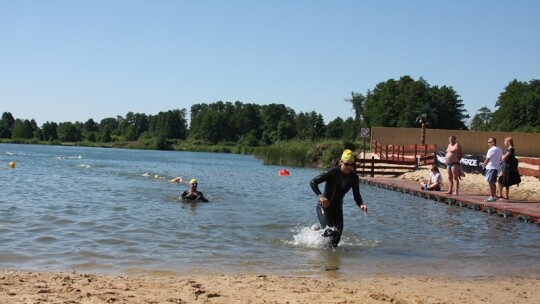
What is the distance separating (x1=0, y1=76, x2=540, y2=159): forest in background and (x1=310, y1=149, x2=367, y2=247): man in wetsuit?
41.6 m

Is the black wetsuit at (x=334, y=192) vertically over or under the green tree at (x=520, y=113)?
under

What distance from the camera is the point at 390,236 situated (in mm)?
12148

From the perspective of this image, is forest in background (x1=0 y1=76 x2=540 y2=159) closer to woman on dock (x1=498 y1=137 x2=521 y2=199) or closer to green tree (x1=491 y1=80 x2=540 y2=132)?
green tree (x1=491 y1=80 x2=540 y2=132)

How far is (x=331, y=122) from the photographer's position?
14688cm

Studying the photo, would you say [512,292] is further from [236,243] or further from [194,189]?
[194,189]

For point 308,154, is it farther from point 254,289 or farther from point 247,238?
point 254,289

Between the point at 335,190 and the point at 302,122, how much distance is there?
157 m

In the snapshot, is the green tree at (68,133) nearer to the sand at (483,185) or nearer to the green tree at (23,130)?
the green tree at (23,130)

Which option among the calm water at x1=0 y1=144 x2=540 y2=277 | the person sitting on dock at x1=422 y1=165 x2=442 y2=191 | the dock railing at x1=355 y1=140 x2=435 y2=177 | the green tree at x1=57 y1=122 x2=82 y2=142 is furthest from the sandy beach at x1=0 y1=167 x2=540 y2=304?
the green tree at x1=57 y1=122 x2=82 y2=142

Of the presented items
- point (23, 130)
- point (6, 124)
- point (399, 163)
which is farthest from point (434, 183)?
point (6, 124)

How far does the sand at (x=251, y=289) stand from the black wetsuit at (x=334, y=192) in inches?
77.3

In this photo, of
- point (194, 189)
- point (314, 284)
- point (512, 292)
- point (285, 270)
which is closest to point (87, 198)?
point (194, 189)

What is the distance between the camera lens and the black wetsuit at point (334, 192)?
956 centimetres

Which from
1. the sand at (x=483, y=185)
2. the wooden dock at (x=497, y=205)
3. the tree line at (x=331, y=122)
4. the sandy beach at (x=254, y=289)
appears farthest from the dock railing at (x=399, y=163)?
the tree line at (x=331, y=122)
